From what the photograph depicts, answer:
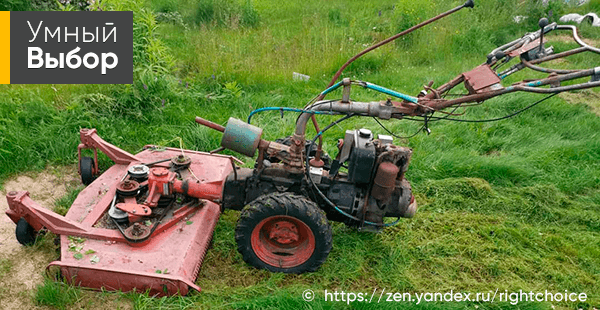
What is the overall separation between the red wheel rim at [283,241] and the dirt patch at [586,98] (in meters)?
5.63

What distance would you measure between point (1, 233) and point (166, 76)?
2954 millimetres

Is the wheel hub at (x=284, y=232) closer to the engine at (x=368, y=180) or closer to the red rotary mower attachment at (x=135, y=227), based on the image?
the engine at (x=368, y=180)

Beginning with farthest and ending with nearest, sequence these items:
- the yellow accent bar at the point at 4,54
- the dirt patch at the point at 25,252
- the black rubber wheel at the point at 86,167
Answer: the yellow accent bar at the point at 4,54, the black rubber wheel at the point at 86,167, the dirt patch at the point at 25,252

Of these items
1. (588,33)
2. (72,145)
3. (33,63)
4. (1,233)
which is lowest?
(1,233)

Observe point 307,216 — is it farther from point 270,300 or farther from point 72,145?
point 72,145

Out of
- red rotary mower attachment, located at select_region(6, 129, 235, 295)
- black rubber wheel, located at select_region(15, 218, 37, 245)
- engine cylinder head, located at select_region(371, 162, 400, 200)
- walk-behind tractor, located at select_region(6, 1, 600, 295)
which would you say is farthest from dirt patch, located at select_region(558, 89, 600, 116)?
black rubber wheel, located at select_region(15, 218, 37, 245)

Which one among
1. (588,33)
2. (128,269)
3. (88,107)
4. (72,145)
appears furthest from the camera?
(588,33)

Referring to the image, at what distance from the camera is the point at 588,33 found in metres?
9.98

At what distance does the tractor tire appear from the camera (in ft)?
12.3

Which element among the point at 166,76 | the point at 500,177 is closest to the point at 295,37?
the point at 166,76

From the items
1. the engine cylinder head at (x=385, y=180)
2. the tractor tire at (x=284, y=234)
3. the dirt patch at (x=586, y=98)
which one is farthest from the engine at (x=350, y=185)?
the dirt patch at (x=586, y=98)

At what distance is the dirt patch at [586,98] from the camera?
7429mm

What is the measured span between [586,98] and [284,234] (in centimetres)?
623

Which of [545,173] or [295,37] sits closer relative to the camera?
[545,173]
